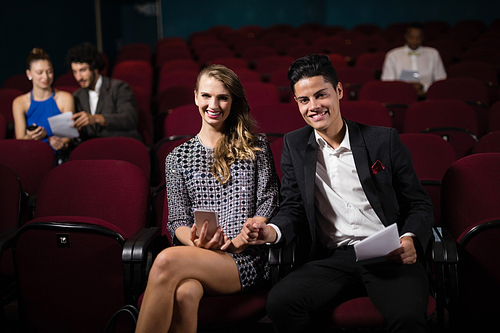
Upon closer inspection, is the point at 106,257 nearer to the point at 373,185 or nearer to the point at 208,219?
the point at 208,219

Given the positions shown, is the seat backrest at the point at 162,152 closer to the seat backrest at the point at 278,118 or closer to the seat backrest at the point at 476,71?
the seat backrest at the point at 278,118

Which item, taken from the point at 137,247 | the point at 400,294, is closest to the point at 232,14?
the point at 137,247

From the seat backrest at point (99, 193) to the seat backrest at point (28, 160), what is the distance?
17.3 inches

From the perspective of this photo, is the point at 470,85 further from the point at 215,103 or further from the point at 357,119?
the point at 215,103

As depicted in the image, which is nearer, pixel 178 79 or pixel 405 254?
pixel 405 254

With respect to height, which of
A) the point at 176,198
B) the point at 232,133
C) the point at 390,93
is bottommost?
the point at 176,198

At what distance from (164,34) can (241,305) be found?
853cm

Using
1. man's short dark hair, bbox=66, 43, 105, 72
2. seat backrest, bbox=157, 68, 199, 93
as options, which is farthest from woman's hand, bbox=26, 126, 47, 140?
seat backrest, bbox=157, 68, 199, 93

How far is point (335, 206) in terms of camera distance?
4.91 ft

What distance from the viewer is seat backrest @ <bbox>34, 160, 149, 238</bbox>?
5.72 ft

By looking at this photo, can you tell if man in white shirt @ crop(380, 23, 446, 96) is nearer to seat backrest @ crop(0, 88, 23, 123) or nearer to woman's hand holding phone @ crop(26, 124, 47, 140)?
woman's hand holding phone @ crop(26, 124, 47, 140)

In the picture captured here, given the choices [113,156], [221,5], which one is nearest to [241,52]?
[221,5]

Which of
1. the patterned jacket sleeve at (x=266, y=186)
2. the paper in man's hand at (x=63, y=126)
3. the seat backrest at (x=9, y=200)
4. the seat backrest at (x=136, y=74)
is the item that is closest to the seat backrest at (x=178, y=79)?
the seat backrest at (x=136, y=74)

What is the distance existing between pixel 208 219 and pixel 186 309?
269 mm
